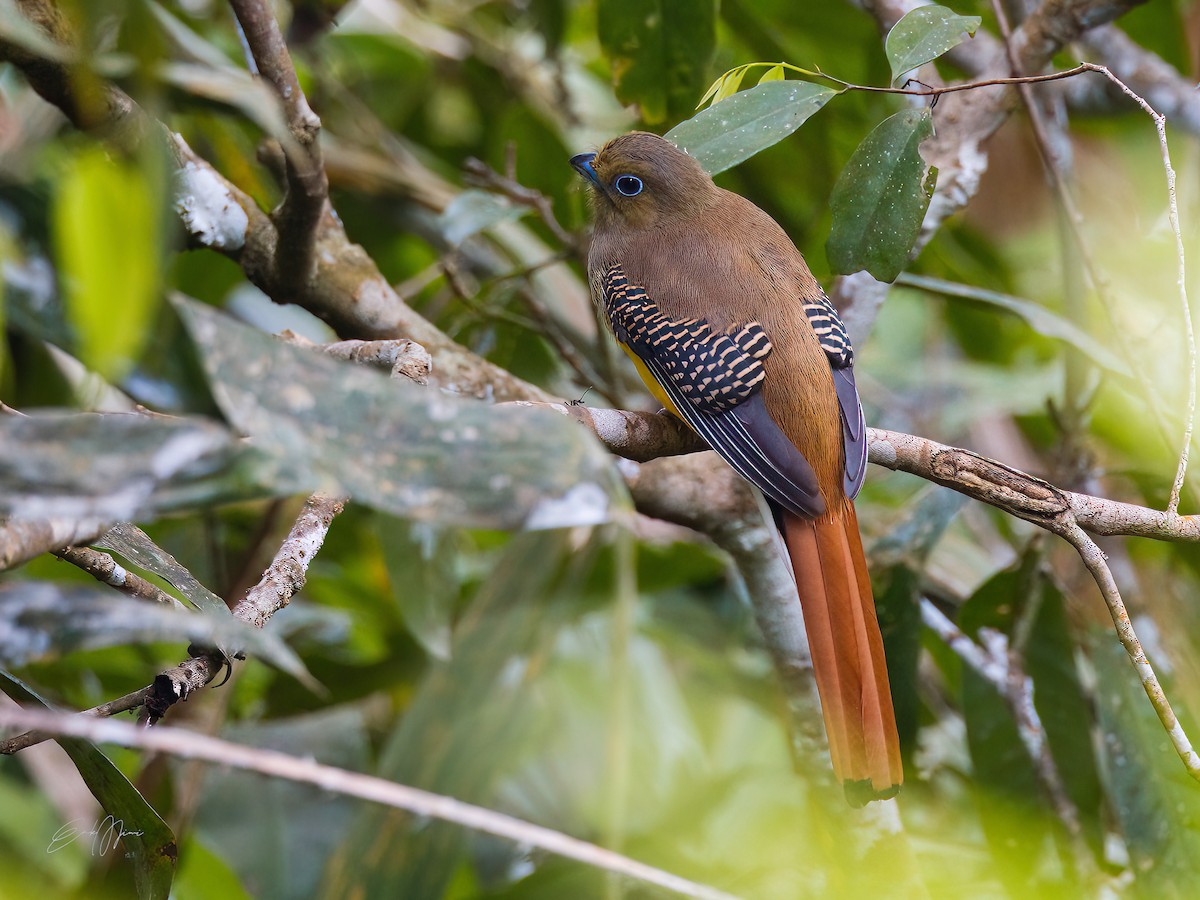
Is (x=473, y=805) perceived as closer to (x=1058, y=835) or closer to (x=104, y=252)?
(x=104, y=252)

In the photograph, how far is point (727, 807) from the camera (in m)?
3.07

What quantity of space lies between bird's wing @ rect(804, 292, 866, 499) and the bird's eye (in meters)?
0.67

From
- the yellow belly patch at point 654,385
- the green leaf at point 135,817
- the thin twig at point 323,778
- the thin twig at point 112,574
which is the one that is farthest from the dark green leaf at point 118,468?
the yellow belly patch at point 654,385

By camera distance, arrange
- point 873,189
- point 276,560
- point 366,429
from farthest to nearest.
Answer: point 873,189 → point 276,560 → point 366,429

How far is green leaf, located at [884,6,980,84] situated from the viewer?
1.66 m

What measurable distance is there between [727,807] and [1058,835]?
955 mm

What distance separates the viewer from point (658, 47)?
2584mm

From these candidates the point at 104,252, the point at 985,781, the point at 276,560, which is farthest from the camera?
the point at 985,781

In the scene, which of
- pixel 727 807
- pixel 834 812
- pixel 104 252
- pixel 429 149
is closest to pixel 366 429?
pixel 104 252

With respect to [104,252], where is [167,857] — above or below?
below

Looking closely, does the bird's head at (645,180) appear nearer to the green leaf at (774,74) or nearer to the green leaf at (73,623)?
the green leaf at (774,74)

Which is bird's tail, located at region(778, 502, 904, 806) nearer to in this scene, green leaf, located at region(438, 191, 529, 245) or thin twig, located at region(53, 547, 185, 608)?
green leaf, located at region(438, 191, 529, 245)

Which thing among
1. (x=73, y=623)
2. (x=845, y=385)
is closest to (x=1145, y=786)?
(x=845, y=385)

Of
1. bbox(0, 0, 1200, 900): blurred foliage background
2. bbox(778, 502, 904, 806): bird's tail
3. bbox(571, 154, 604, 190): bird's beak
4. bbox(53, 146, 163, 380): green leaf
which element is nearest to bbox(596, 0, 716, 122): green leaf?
bbox(0, 0, 1200, 900): blurred foliage background
